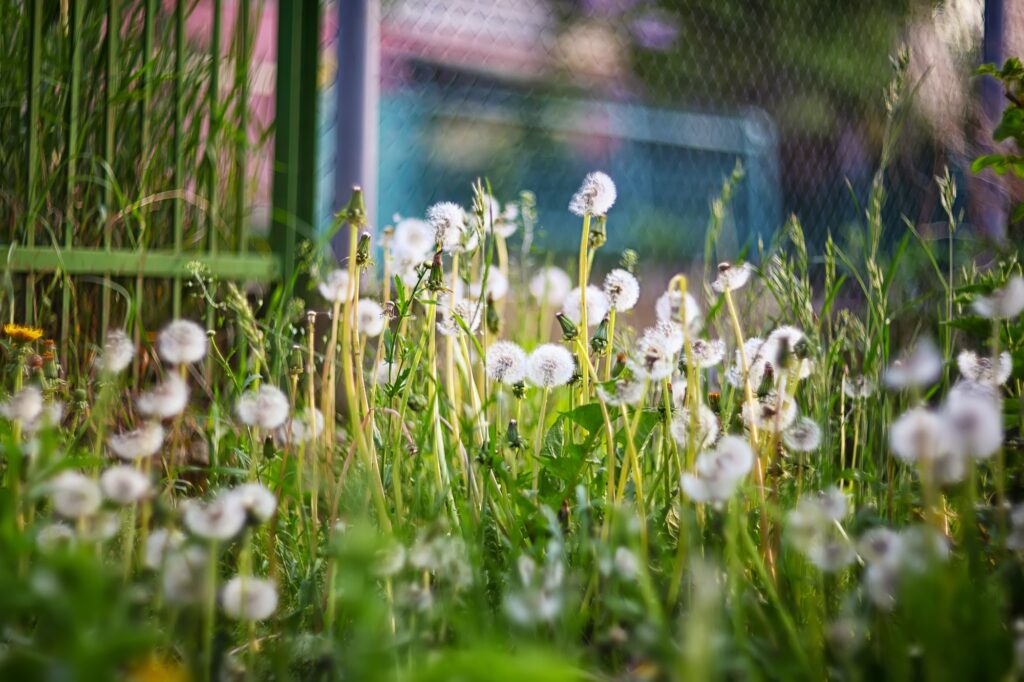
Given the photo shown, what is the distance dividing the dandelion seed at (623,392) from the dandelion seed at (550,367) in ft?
0.26

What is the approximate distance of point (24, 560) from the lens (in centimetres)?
99

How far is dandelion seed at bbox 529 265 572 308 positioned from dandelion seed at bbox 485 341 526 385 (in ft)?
2.55

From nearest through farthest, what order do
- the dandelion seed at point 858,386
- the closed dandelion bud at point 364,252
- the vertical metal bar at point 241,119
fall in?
the closed dandelion bud at point 364,252
the dandelion seed at point 858,386
the vertical metal bar at point 241,119

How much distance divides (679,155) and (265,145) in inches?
100

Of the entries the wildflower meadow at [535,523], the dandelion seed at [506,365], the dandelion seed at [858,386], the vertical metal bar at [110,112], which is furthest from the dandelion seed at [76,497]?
the vertical metal bar at [110,112]

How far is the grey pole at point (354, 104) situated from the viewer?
119 inches

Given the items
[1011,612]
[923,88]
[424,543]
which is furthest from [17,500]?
[923,88]

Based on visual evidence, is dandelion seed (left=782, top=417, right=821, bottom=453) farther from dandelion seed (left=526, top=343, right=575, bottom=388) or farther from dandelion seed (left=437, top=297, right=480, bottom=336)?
dandelion seed (left=437, top=297, right=480, bottom=336)

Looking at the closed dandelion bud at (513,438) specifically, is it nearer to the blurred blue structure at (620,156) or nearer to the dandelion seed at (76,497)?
the dandelion seed at (76,497)

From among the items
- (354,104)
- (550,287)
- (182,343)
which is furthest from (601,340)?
(354,104)

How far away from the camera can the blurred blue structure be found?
4.12 m

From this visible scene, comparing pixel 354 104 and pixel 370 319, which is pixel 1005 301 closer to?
pixel 370 319

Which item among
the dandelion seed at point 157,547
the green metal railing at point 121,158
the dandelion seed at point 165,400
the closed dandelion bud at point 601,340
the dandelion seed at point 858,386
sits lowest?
the dandelion seed at point 157,547

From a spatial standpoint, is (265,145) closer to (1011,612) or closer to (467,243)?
(467,243)
